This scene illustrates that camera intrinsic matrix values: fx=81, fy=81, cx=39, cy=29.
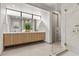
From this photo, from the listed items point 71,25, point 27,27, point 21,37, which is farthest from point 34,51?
point 71,25

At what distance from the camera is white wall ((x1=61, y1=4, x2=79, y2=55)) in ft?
7.80

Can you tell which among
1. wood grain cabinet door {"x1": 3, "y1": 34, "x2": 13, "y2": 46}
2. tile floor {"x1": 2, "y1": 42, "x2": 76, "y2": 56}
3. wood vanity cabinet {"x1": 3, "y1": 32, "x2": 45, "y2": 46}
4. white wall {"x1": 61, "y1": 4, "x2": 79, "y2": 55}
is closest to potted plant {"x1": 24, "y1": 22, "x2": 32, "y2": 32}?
wood vanity cabinet {"x1": 3, "y1": 32, "x2": 45, "y2": 46}

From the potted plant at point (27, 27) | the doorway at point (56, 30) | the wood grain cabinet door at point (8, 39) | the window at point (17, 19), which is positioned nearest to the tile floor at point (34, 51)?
the doorway at point (56, 30)

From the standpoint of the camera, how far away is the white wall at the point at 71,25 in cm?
238

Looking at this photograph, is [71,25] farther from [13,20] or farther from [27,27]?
[13,20]

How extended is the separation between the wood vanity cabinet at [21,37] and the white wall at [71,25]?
0.85 m

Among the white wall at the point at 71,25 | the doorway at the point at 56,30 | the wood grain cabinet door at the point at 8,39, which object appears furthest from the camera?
the wood grain cabinet door at the point at 8,39

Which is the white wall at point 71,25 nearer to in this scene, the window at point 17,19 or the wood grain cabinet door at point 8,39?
the window at point 17,19

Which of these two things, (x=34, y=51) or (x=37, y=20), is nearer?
(x=34, y=51)

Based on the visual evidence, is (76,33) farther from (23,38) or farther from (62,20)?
(23,38)

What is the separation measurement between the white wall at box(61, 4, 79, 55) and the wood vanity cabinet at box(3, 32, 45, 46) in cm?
85

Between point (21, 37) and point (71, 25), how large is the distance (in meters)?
1.90

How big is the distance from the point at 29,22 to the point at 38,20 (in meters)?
0.50

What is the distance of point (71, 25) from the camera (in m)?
2.48
